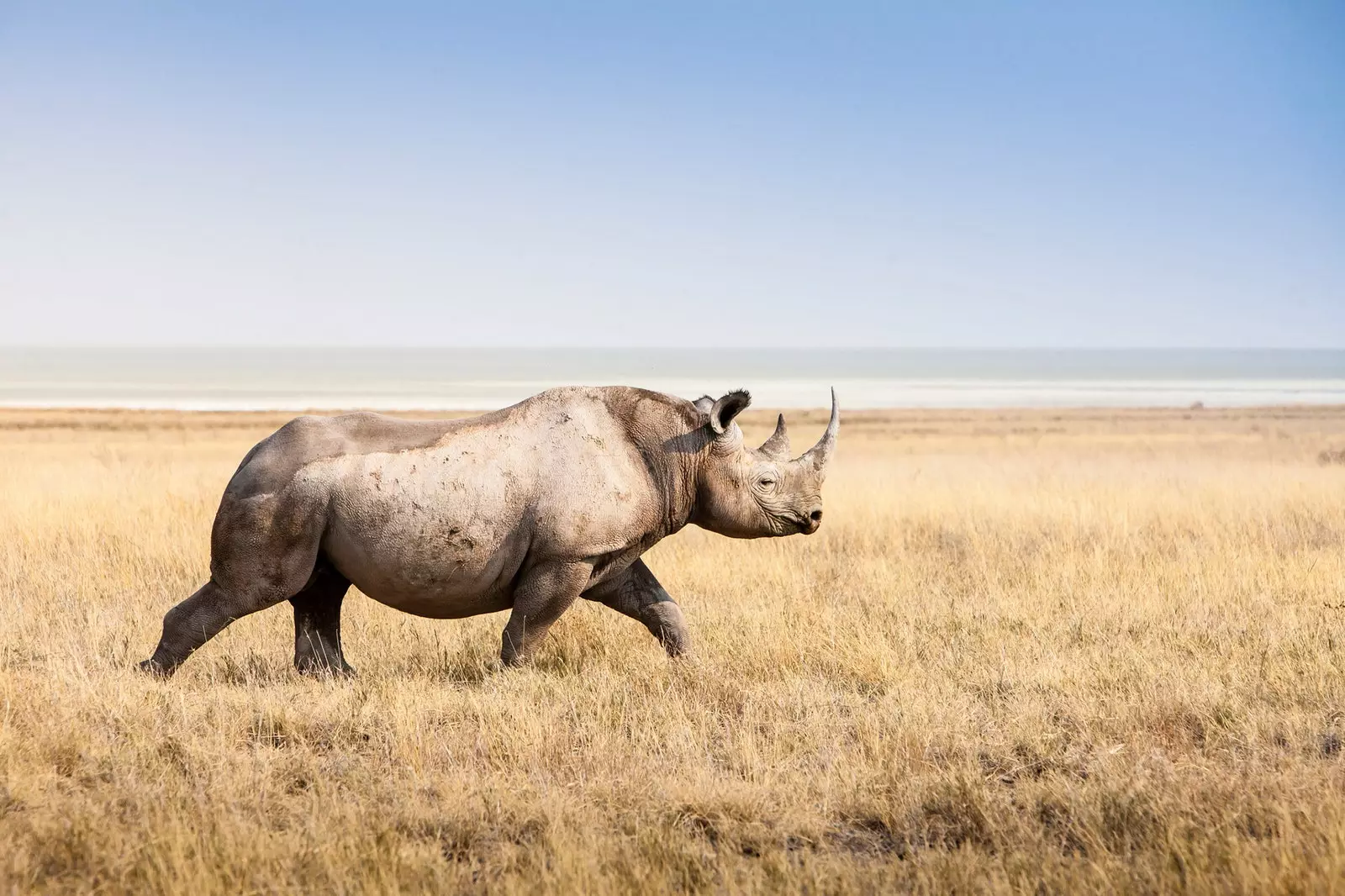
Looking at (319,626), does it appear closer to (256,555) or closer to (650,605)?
(256,555)

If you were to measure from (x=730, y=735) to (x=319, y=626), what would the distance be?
2818mm

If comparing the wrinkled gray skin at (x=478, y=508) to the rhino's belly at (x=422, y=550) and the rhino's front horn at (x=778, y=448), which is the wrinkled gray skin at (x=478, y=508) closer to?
the rhino's belly at (x=422, y=550)

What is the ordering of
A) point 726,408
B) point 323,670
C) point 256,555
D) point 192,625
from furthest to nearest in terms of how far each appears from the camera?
point 726,408, point 323,670, point 192,625, point 256,555

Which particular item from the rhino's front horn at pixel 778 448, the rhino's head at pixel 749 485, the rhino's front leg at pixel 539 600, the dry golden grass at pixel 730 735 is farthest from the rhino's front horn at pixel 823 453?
the rhino's front leg at pixel 539 600

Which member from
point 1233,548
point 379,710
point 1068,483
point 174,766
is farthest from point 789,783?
point 1068,483

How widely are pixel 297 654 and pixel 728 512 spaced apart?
2.75 meters

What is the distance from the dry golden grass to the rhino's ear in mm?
1439

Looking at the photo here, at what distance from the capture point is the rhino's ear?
7234mm

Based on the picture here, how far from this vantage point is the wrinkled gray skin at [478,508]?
21.7ft

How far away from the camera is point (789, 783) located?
17.0 feet

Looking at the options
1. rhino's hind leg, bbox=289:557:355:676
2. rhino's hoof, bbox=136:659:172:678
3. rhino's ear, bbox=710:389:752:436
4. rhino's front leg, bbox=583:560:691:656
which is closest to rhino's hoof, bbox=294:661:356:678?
rhino's hind leg, bbox=289:557:355:676

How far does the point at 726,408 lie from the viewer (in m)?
7.34

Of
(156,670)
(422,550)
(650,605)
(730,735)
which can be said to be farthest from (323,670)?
(730,735)

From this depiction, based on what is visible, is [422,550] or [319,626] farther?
[319,626]
